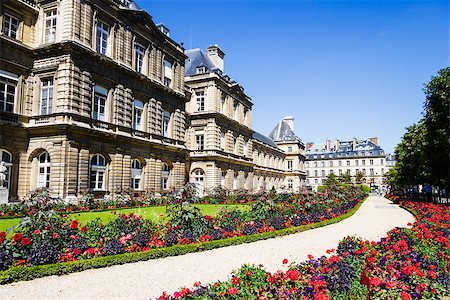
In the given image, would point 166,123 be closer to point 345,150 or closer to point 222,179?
point 222,179

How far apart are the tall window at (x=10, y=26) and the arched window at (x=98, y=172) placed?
801 cm

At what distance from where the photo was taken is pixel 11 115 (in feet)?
57.0

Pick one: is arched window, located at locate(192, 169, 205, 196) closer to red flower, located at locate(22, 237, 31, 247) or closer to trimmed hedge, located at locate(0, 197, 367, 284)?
trimmed hedge, located at locate(0, 197, 367, 284)

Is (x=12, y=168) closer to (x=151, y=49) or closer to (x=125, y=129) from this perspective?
(x=125, y=129)

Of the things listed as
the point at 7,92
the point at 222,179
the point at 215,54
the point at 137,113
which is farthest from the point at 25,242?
the point at 215,54

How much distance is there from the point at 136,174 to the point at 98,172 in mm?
3766

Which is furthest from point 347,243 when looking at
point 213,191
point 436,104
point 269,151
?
point 269,151

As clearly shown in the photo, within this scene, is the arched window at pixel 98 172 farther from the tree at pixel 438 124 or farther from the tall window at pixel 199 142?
the tree at pixel 438 124

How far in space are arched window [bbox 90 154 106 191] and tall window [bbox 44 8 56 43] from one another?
287 inches

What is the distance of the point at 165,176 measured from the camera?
86.6 ft

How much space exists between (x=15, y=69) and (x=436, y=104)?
88.5 feet

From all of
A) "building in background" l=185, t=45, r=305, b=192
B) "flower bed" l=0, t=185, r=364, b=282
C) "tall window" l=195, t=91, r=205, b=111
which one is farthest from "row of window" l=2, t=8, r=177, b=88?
"flower bed" l=0, t=185, r=364, b=282

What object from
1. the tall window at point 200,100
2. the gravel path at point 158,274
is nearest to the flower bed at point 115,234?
the gravel path at point 158,274

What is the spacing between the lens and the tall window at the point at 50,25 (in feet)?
62.4
